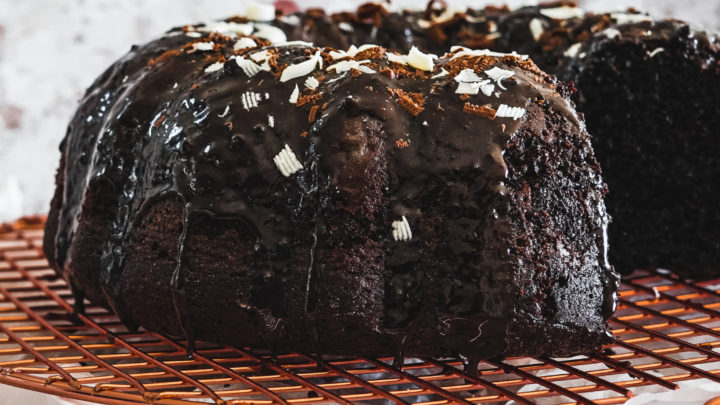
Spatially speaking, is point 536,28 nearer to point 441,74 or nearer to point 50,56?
point 441,74

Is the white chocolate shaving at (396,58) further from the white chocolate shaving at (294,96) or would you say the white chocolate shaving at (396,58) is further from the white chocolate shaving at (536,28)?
the white chocolate shaving at (536,28)

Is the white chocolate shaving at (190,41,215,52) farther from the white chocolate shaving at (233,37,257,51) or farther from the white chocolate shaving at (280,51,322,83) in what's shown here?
the white chocolate shaving at (280,51,322,83)

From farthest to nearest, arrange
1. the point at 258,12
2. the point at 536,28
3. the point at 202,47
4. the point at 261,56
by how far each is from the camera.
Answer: the point at 536,28 < the point at 258,12 < the point at 202,47 < the point at 261,56

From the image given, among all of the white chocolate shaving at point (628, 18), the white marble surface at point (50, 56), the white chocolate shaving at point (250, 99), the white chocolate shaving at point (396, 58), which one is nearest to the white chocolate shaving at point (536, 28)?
the white chocolate shaving at point (628, 18)

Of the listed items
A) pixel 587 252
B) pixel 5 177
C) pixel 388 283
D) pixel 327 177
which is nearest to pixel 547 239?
pixel 587 252

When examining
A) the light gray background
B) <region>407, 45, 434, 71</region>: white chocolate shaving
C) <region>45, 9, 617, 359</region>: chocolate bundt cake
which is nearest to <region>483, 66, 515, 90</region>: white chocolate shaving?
<region>45, 9, 617, 359</region>: chocolate bundt cake

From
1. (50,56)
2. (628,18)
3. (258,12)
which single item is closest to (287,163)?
(258,12)
